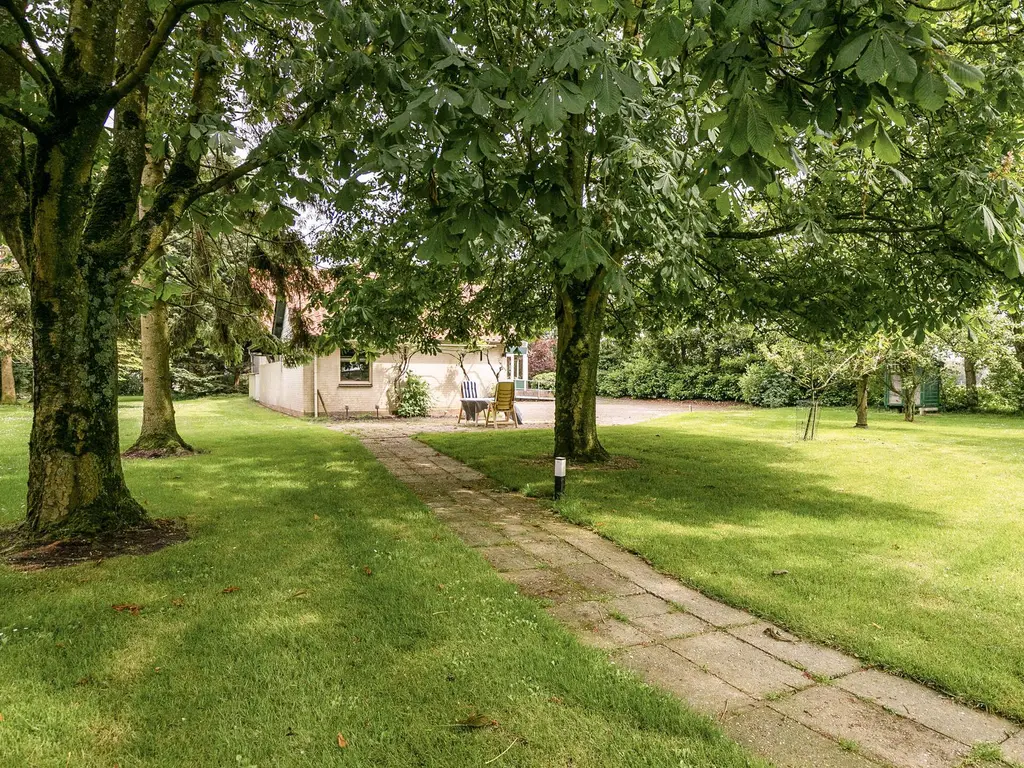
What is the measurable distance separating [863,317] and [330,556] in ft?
25.4

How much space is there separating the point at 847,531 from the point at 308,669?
5493 mm

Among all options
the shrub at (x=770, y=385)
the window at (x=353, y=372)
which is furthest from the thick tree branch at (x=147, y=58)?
the shrub at (x=770, y=385)

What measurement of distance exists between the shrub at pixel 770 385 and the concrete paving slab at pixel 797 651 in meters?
24.0

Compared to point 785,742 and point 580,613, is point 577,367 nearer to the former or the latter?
point 580,613

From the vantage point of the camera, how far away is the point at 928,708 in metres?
2.95

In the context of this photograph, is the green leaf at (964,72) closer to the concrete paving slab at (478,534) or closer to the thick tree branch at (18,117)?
the concrete paving slab at (478,534)

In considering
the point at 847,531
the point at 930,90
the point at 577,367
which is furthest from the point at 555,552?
the point at 577,367

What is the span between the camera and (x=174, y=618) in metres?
3.77

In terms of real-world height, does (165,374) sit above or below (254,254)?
below

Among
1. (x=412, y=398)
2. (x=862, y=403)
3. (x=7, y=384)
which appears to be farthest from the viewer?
(x=7, y=384)

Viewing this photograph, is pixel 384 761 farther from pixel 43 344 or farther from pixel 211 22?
pixel 211 22

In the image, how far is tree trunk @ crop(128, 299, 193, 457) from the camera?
10914 mm

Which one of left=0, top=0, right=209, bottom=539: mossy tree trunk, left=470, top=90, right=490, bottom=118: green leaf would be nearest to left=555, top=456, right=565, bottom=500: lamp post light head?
left=0, top=0, right=209, bottom=539: mossy tree trunk

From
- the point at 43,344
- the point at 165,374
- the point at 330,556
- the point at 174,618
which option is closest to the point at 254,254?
the point at 165,374
